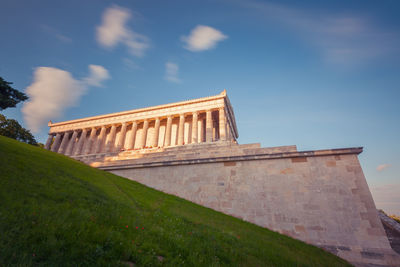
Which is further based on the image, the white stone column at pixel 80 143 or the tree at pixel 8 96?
the white stone column at pixel 80 143

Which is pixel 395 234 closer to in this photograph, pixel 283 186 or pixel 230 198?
pixel 283 186

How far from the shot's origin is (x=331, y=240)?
496 inches

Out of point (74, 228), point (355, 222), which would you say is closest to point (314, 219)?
point (355, 222)

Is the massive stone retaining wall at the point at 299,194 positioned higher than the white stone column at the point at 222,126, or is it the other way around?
the white stone column at the point at 222,126

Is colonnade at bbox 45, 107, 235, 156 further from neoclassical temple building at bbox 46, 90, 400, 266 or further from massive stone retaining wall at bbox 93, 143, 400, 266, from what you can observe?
massive stone retaining wall at bbox 93, 143, 400, 266

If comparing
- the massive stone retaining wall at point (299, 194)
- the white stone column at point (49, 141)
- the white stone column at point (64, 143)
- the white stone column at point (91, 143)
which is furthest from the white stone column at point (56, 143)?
the massive stone retaining wall at point (299, 194)

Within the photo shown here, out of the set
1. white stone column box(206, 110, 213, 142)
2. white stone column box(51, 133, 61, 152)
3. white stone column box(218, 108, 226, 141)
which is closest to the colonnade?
white stone column box(51, 133, 61, 152)

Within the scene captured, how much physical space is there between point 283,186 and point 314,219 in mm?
2867

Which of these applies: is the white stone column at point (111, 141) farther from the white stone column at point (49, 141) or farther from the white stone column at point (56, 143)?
the white stone column at point (49, 141)

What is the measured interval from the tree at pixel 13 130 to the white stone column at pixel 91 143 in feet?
34.7

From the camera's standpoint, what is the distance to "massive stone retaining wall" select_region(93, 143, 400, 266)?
12305 millimetres

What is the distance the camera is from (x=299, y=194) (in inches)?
566

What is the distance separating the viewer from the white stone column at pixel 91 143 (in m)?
45.9

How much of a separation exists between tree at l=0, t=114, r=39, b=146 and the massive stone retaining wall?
3468 cm
